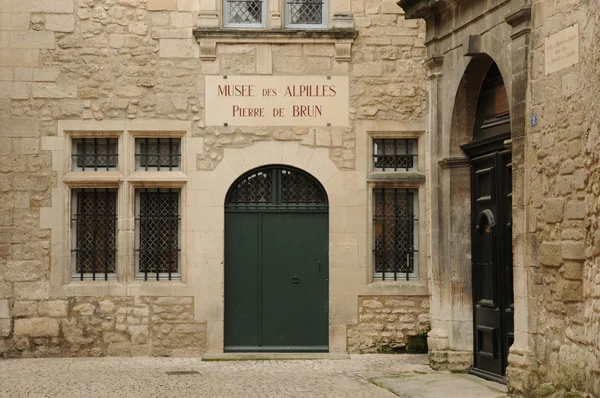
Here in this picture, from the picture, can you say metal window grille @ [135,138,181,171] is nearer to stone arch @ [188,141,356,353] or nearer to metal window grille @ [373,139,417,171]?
stone arch @ [188,141,356,353]

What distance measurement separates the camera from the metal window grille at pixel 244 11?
13.1 metres

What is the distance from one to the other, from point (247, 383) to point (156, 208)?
11.0ft

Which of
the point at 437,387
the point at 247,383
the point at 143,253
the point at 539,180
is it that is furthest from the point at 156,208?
the point at 539,180

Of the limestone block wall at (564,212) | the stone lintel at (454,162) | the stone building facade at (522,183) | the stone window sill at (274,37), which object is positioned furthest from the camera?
the stone window sill at (274,37)

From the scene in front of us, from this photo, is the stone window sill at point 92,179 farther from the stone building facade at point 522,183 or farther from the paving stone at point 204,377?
the stone building facade at point 522,183

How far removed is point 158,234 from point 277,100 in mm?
2161

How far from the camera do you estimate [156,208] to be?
13.0 metres

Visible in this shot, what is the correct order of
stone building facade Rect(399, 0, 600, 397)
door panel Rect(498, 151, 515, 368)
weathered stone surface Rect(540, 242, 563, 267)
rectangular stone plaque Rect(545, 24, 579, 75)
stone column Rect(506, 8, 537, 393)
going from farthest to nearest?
1. door panel Rect(498, 151, 515, 368)
2. stone column Rect(506, 8, 537, 393)
3. weathered stone surface Rect(540, 242, 563, 267)
4. rectangular stone plaque Rect(545, 24, 579, 75)
5. stone building facade Rect(399, 0, 600, 397)

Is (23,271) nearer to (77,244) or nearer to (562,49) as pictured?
(77,244)

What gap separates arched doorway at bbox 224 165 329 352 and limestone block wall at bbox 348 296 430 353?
16.3 inches

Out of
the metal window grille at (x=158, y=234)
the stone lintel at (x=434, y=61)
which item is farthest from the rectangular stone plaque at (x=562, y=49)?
the metal window grille at (x=158, y=234)

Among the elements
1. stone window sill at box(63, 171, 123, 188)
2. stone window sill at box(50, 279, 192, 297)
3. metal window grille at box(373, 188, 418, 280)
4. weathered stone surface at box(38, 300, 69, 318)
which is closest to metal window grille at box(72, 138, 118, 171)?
stone window sill at box(63, 171, 123, 188)

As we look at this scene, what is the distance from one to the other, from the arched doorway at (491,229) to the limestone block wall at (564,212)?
1.06m

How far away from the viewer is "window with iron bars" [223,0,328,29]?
1310 centimetres
